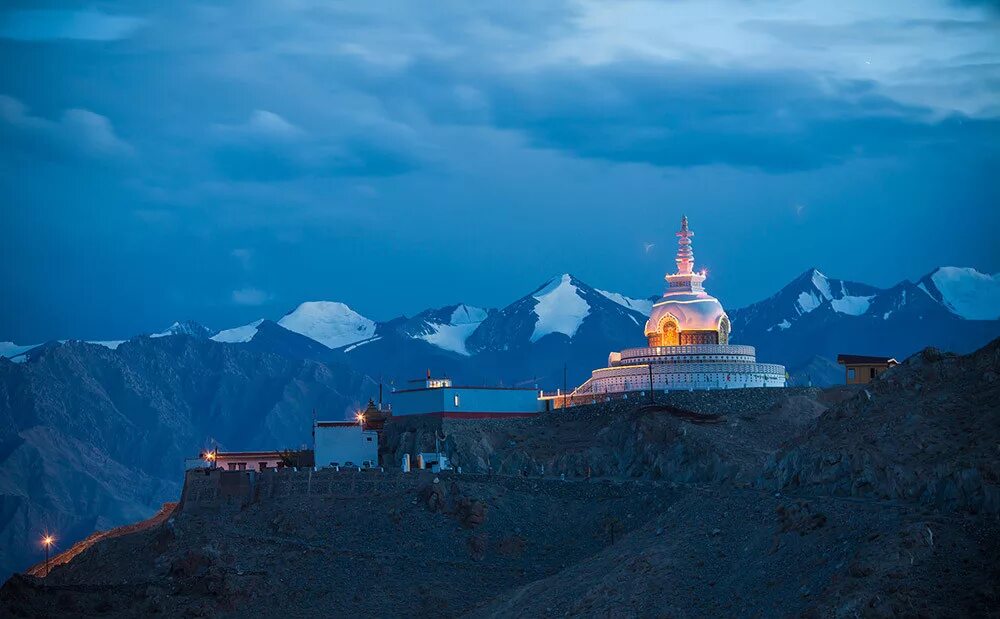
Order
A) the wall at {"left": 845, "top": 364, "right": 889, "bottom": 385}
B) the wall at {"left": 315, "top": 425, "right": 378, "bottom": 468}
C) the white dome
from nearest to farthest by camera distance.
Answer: the wall at {"left": 315, "top": 425, "right": 378, "bottom": 468}, the wall at {"left": 845, "top": 364, "right": 889, "bottom": 385}, the white dome

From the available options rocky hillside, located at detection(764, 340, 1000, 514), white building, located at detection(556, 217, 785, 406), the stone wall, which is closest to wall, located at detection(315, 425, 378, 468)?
the stone wall

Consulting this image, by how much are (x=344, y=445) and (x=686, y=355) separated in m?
21.4

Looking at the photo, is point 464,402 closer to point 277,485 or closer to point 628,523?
point 277,485

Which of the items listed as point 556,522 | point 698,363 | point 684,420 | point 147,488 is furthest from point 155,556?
point 147,488

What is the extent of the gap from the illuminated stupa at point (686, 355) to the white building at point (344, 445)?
48.0 feet

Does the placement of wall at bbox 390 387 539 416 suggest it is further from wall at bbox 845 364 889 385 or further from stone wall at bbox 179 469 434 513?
wall at bbox 845 364 889 385

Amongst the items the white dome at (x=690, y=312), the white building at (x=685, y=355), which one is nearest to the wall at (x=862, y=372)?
the white building at (x=685, y=355)

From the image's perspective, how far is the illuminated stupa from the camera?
316 ft

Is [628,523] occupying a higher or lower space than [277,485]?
lower

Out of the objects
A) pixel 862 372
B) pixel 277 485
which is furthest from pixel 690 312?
pixel 277 485

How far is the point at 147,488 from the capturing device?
7613 inches

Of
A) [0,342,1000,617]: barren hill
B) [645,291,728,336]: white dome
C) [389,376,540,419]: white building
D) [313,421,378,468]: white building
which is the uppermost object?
[645,291,728,336]: white dome

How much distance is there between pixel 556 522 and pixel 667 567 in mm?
19836

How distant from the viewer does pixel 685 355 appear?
9781 centimetres
